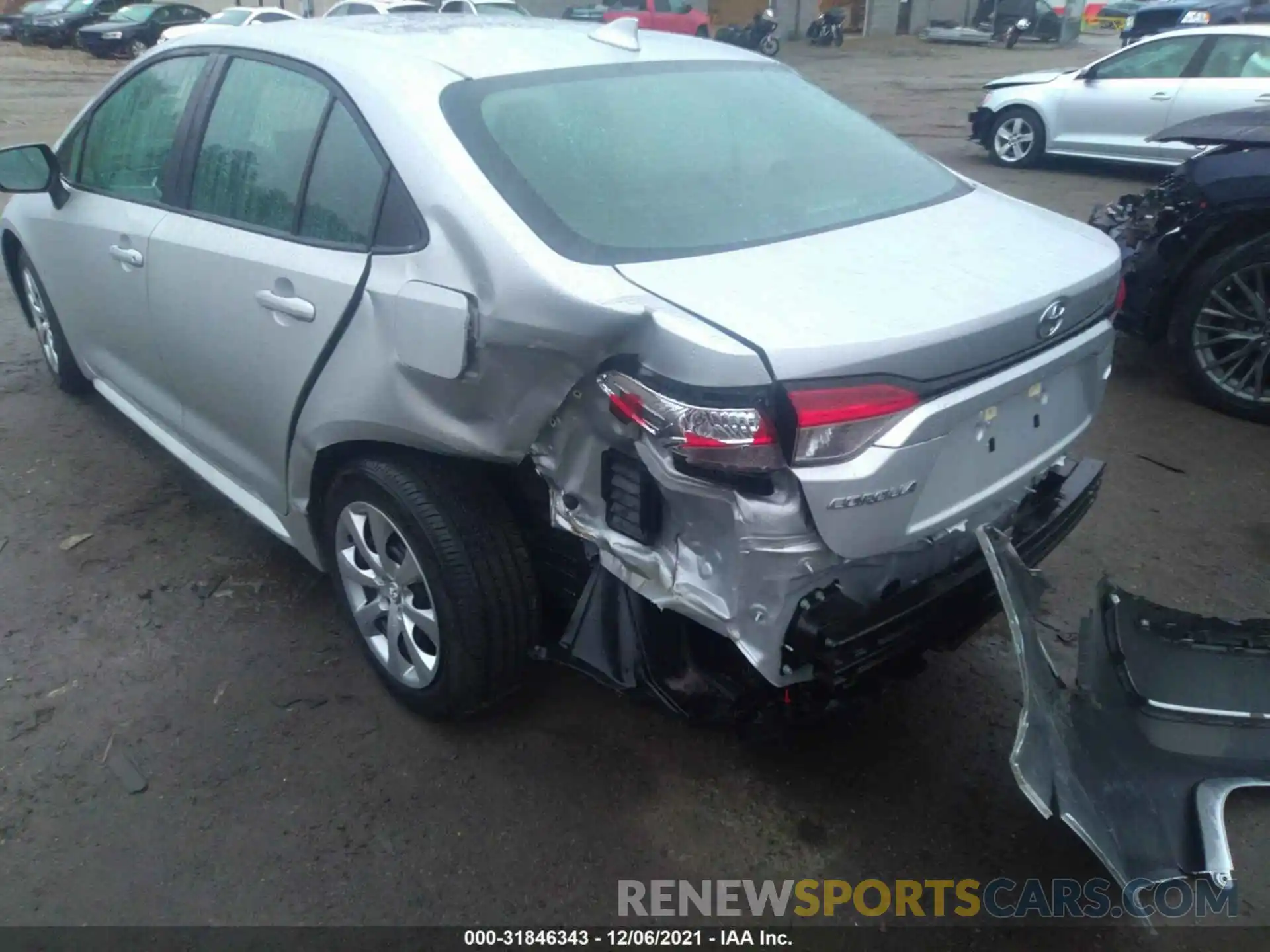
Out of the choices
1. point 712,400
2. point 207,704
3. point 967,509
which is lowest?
point 207,704

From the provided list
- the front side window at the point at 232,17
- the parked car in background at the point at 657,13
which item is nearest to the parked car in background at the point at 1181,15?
the parked car in background at the point at 657,13

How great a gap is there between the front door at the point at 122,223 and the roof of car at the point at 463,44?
0.30m

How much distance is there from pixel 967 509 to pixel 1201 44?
30.7 feet

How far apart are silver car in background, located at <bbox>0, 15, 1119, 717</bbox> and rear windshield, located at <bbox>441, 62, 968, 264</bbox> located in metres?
0.01

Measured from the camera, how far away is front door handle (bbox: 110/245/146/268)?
3367mm

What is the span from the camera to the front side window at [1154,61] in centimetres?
944

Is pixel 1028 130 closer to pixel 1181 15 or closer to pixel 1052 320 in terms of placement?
pixel 1052 320

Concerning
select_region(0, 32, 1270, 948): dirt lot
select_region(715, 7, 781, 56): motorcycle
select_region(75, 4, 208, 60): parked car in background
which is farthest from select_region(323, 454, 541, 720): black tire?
select_region(715, 7, 781, 56): motorcycle

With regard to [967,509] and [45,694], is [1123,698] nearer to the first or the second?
[967,509]

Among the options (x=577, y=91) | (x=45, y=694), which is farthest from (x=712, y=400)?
(x=45, y=694)

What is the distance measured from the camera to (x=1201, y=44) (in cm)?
936

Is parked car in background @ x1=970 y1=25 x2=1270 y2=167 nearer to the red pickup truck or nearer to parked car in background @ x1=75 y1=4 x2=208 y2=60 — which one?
the red pickup truck

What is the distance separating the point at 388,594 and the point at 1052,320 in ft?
5.95

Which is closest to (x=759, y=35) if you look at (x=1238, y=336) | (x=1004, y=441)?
(x=1238, y=336)
